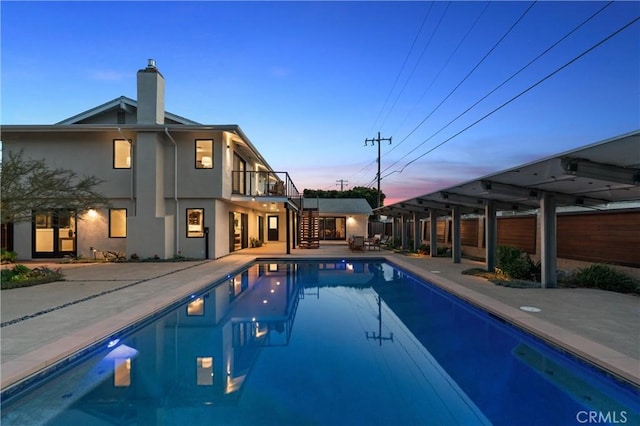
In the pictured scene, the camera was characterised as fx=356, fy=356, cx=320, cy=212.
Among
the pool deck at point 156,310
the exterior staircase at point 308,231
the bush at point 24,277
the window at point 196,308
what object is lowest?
the window at point 196,308

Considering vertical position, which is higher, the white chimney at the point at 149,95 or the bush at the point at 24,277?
the white chimney at the point at 149,95

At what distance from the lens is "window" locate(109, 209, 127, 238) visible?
14.4 metres

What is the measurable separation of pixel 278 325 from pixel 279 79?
1302 cm

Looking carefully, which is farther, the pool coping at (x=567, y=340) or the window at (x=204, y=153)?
the window at (x=204, y=153)

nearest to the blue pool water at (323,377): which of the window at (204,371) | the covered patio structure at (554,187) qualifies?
the window at (204,371)

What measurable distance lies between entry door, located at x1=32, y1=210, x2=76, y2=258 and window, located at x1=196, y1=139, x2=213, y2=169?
5555mm

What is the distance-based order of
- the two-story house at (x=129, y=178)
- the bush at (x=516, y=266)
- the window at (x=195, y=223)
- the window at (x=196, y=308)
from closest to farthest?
the window at (x=196, y=308), the bush at (x=516, y=266), the two-story house at (x=129, y=178), the window at (x=195, y=223)

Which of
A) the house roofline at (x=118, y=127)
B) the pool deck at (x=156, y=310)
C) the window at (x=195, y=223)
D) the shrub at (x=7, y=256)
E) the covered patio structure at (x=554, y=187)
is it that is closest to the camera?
the pool deck at (x=156, y=310)

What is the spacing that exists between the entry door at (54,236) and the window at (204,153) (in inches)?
219

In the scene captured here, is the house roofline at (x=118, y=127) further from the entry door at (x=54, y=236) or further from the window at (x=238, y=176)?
the entry door at (x=54, y=236)

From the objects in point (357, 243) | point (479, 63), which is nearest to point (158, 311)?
point (479, 63)

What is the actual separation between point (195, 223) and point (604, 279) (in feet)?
43.7

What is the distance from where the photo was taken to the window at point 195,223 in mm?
14508

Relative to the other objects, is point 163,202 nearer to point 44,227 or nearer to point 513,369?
point 44,227
